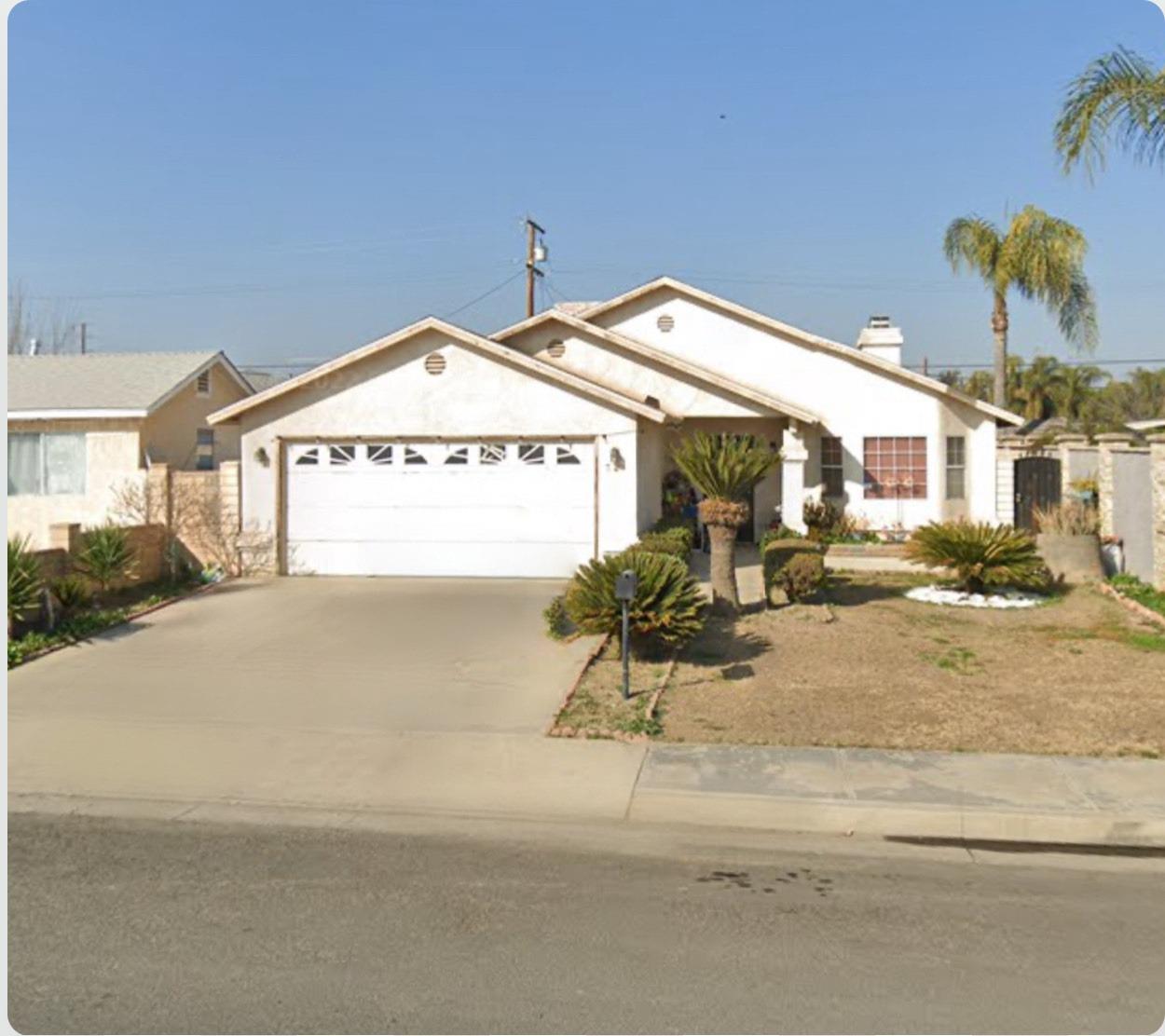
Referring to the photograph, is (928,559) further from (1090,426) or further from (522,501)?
(1090,426)

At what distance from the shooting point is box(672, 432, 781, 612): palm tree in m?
12.9

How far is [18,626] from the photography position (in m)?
12.7

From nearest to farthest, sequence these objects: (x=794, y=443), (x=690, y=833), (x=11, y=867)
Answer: (x=11, y=867) < (x=690, y=833) < (x=794, y=443)

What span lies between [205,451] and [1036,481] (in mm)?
17856

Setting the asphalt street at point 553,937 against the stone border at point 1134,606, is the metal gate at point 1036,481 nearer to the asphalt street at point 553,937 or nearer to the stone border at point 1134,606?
the stone border at point 1134,606

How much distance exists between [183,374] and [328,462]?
5.94m

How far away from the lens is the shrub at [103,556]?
14.9 metres

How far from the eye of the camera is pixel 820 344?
2152 centimetres

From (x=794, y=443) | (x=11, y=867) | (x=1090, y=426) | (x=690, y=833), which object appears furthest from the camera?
(x=1090, y=426)

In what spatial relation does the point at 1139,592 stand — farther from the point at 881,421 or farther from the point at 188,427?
the point at 188,427

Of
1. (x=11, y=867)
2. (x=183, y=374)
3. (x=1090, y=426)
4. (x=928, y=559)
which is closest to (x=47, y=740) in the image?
(x=11, y=867)

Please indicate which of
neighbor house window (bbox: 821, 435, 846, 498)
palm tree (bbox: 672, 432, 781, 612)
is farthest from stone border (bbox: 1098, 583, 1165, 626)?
neighbor house window (bbox: 821, 435, 846, 498)

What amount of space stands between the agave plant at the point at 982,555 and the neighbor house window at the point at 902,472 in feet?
20.5

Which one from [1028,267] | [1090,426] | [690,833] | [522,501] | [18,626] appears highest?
[1028,267]
